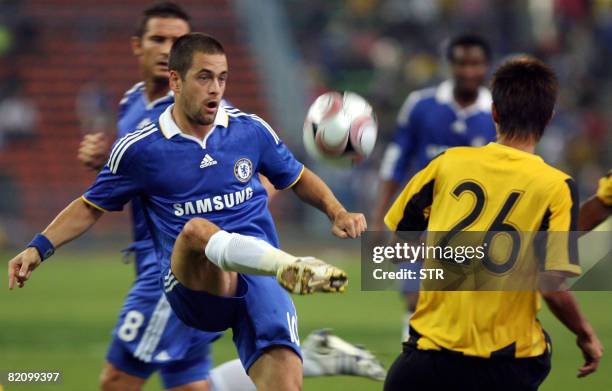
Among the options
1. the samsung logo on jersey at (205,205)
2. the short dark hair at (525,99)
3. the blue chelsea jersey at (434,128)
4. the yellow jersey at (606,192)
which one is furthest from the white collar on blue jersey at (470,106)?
the short dark hair at (525,99)

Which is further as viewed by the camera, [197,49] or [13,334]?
[13,334]

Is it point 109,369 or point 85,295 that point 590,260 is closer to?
point 109,369

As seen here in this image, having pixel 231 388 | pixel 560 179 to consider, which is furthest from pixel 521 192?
pixel 231 388

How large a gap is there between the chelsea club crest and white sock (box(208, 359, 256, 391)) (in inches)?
53.7

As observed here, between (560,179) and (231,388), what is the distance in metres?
2.75

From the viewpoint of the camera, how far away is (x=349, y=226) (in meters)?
5.67

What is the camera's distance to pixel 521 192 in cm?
482

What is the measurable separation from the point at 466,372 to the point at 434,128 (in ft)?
13.5

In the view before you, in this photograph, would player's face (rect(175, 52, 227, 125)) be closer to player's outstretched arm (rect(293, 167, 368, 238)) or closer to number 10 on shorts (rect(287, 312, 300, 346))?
player's outstretched arm (rect(293, 167, 368, 238))

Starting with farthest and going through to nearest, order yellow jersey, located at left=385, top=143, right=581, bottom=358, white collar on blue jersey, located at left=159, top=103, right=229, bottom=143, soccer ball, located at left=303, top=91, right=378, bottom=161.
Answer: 1. soccer ball, located at left=303, top=91, right=378, bottom=161
2. white collar on blue jersey, located at left=159, top=103, right=229, bottom=143
3. yellow jersey, located at left=385, top=143, right=581, bottom=358

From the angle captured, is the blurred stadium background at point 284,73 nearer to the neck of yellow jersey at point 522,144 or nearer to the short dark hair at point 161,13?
the short dark hair at point 161,13

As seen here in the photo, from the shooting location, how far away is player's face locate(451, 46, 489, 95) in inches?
340

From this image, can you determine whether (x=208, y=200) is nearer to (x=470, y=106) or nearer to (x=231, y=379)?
(x=231, y=379)

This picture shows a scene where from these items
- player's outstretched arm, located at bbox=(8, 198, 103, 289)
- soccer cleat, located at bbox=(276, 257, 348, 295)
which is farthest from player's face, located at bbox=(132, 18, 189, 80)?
soccer cleat, located at bbox=(276, 257, 348, 295)
